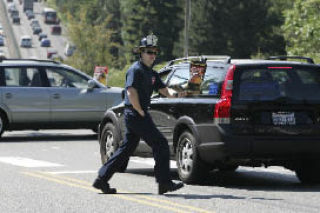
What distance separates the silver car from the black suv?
8979 millimetres

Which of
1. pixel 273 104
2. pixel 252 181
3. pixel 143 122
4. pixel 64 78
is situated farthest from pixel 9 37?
pixel 143 122

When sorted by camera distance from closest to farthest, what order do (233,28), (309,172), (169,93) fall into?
(169,93) → (309,172) → (233,28)

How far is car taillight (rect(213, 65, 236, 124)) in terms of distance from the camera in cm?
1170

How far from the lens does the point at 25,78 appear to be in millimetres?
21234

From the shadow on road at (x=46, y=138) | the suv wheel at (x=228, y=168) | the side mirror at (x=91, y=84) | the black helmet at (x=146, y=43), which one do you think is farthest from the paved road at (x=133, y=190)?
the side mirror at (x=91, y=84)

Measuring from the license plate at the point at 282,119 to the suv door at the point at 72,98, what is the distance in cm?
1000

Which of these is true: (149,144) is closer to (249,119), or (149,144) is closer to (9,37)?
(249,119)

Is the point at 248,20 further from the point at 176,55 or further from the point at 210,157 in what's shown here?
the point at 210,157

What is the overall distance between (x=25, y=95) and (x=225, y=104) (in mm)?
10020

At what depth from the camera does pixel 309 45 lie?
2968 inches

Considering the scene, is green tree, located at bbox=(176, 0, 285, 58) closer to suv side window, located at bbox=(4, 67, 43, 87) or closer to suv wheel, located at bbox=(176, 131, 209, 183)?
suv side window, located at bbox=(4, 67, 43, 87)

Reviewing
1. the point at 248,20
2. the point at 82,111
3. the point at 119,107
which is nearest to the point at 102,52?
the point at 248,20

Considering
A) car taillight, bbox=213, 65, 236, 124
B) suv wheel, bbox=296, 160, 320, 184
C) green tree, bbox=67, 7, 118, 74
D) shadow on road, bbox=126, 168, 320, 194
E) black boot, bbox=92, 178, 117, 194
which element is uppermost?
Answer: car taillight, bbox=213, 65, 236, 124

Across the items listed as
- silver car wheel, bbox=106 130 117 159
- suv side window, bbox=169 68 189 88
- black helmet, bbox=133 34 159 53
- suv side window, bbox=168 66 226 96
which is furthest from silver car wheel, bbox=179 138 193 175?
silver car wheel, bbox=106 130 117 159
